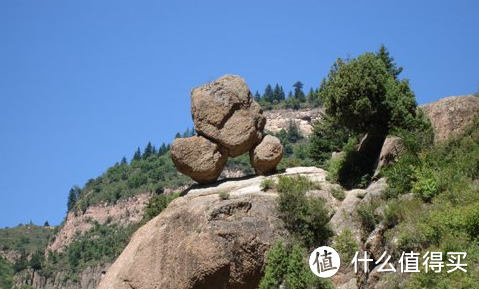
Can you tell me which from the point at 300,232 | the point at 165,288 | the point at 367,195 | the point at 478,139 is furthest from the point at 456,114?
the point at 165,288

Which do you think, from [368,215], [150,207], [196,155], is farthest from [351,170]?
[150,207]

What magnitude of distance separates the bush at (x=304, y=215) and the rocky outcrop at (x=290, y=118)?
123 meters

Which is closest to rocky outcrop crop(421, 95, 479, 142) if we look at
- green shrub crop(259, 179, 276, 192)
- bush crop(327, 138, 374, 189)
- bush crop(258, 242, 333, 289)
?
bush crop(327, 138, 374, 189)

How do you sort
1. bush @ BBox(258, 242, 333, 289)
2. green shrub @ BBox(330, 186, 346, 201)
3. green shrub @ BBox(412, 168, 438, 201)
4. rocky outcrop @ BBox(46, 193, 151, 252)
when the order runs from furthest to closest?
rocky outcrop @ BBox(46, 193, 151, 252) → green shrub @ BBox(330, 186, 346, 201) → green shrub @ BBox(412, 168, 438, 201) → bush @ BBox(258, 242, 333, 289)

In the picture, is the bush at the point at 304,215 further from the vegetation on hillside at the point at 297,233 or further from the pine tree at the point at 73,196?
the pine tree at the point at 73,196

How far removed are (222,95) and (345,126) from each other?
4.74m

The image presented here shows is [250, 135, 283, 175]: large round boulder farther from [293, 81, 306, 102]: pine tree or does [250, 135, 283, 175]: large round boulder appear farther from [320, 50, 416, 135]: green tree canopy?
[293, 81, 306, 102]: pine tree

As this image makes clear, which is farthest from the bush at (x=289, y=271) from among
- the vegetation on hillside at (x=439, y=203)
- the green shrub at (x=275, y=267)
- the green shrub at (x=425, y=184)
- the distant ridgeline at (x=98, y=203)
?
the distant ridgeline at (x=98, y=203)

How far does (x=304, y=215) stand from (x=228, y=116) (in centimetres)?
558

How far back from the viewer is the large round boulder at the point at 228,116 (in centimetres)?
2867

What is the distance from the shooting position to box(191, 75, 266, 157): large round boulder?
94.1 feet

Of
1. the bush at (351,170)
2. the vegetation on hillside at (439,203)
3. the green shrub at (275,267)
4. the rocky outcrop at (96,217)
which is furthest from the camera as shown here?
the rocky outcrop at (96,217)

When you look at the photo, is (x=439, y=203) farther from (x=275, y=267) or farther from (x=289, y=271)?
(x=275, y=267)

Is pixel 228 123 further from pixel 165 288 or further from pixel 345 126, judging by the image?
pixel 165 288
